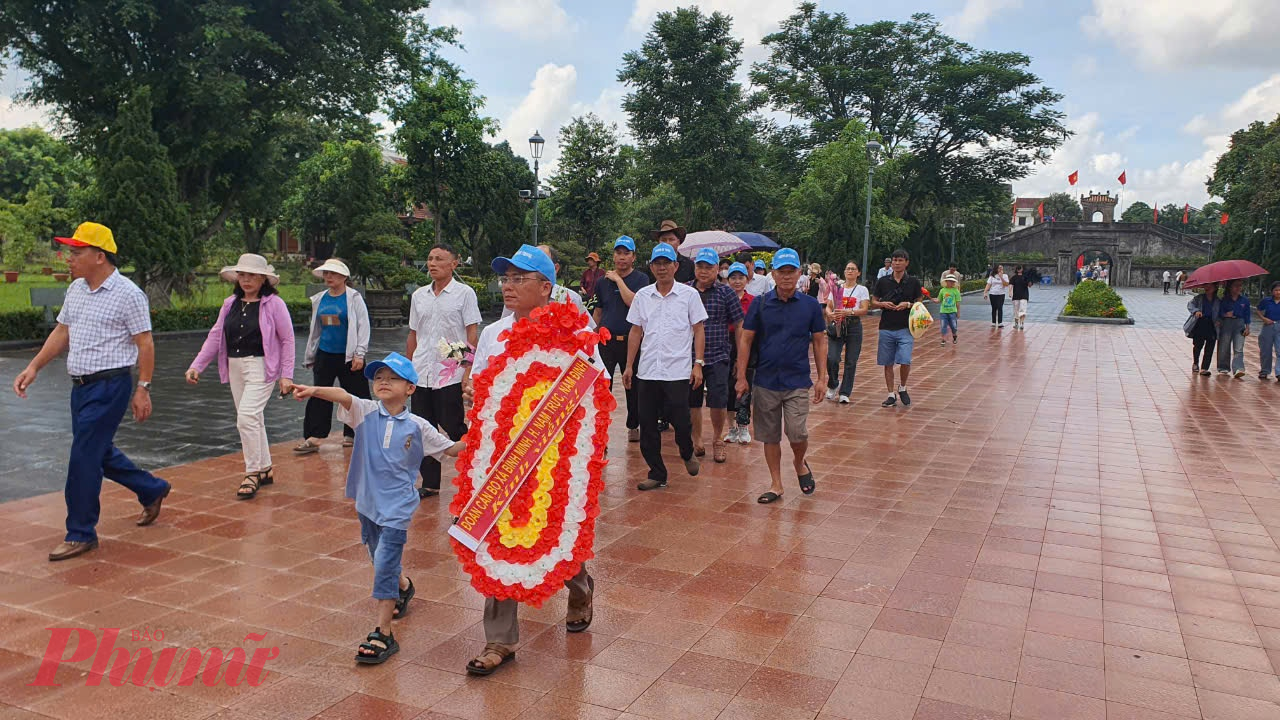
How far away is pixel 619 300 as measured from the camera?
7.50 m

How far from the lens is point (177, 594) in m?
4.13

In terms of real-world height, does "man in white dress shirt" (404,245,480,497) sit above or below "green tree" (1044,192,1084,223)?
below

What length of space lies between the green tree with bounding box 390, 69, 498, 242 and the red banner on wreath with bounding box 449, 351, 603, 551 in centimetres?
2393

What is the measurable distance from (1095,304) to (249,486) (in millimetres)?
25209

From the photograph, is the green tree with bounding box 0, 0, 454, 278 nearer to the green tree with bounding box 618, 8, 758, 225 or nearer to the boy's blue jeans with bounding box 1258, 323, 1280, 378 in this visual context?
the green tree with bounding box 618, 8, 758, 225

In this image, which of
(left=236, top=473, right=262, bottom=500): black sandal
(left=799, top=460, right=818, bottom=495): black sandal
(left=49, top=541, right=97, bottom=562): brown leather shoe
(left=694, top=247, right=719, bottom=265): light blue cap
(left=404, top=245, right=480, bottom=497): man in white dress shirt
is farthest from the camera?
(left=694, top=247, right=719, bottom=265): light blue cap

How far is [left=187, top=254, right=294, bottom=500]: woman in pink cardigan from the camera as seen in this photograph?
6051 mm

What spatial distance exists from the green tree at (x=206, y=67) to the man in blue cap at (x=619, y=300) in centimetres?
1369

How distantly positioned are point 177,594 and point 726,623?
8.57 ft

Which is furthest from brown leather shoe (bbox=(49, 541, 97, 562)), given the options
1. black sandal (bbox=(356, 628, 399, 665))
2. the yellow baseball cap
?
black sandal (bbox=(356, 628, 399, 665))

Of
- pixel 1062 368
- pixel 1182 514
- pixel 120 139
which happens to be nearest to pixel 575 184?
pixel 120 139

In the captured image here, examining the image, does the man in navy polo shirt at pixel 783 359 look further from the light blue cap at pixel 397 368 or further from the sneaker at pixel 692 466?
the light blue cap at pixel 397 368

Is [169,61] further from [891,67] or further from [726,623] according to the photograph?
[891,67]

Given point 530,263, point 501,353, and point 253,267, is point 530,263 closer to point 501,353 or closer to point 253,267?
point 501,353
